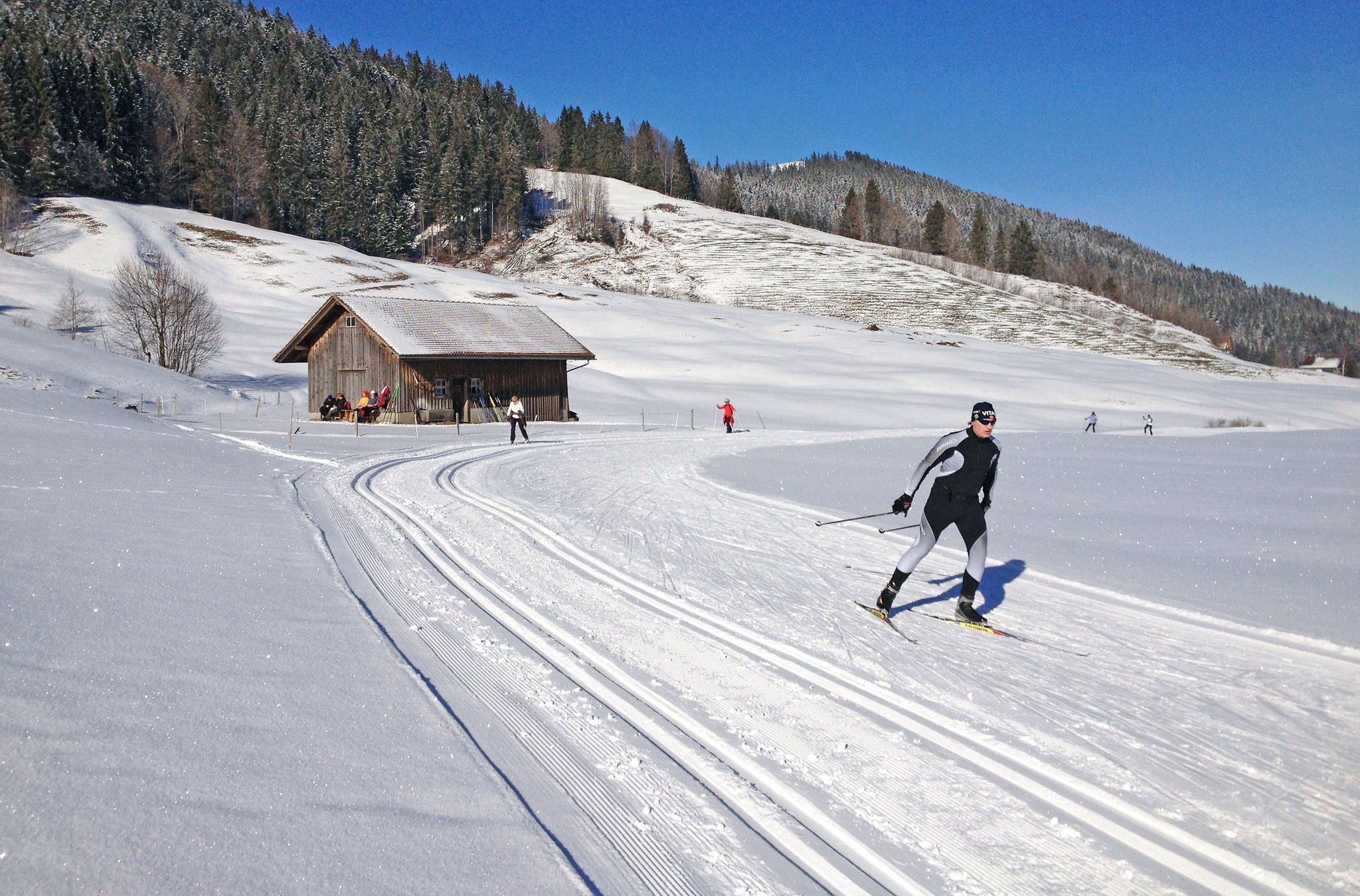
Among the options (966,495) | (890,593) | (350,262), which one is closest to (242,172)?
(350,262)

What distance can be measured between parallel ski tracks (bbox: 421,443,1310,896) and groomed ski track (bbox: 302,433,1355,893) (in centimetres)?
1

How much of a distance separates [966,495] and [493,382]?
3141 centimetres

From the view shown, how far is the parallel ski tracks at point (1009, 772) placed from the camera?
325cm

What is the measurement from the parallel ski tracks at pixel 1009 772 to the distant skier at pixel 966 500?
1.50m

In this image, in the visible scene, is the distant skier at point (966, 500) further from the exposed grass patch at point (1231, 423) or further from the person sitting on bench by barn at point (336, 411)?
the exposed grass patch at point (1231, 423)

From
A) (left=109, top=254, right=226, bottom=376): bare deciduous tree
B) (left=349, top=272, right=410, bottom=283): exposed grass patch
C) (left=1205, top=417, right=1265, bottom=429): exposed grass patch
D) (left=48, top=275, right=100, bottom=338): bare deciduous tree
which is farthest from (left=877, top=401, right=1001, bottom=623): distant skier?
(left=349, top=272, right=410, bottom=283): exposed grass patch

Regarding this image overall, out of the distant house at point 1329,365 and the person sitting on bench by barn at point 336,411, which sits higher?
the distant house at point 1329,365

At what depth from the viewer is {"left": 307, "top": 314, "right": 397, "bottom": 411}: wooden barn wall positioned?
114 feet

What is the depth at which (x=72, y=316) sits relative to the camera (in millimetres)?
43656

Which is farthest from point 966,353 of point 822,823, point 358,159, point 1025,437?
point 358,159

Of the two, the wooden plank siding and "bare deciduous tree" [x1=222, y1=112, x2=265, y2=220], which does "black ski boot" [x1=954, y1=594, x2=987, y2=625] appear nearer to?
the wooden plank siding

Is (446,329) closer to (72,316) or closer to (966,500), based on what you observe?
(72,316)

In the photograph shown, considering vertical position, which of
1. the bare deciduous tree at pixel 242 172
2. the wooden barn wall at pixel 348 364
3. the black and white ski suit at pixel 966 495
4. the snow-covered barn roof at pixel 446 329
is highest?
the bare deciduous tree at pixel 242 172

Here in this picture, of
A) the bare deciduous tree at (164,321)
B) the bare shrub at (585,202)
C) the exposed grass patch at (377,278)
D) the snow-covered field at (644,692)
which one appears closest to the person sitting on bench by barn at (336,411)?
the bare deciduous tree at (164,321)
